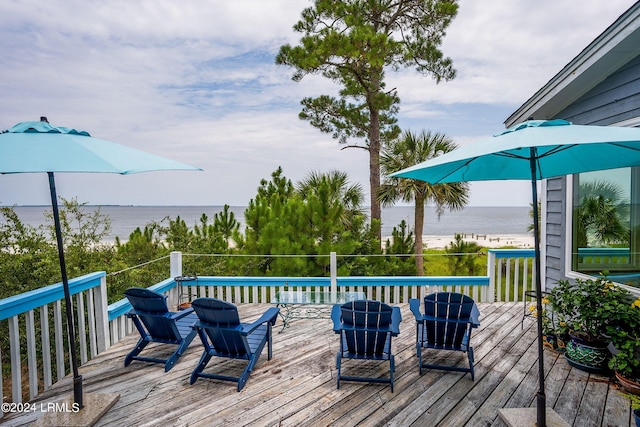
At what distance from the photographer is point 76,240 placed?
934cm

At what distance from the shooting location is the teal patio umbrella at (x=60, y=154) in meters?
2.07

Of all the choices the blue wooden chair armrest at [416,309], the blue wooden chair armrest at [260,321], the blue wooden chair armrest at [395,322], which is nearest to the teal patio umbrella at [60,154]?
the blue wooden chair armrest at [260,321]

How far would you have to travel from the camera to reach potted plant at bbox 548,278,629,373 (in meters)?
3.21

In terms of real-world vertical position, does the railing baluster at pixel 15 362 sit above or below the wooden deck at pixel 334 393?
above

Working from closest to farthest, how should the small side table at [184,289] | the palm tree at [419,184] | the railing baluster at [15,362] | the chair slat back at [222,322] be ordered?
the railing baluster at [15,362] → the chair slat back at [222,322] → the small side table at [184,289] → the palm tree at [419,184]

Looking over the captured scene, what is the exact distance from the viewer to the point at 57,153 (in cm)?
220

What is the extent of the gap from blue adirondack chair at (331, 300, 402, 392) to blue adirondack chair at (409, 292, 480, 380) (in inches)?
15.6

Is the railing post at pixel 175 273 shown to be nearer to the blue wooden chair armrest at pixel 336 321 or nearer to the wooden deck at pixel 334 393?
the wooden deck at pixel 334 393

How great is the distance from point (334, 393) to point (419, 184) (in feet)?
27.7

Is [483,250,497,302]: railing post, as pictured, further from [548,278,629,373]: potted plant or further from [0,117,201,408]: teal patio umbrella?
[0,117,201,408]: teal patio umbrella

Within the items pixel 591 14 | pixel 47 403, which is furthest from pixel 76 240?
pixel 591 14

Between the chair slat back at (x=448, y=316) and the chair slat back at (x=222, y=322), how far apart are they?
1.70 meters

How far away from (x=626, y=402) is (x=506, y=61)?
397 inches

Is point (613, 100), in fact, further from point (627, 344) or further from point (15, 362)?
point (15, 362)
